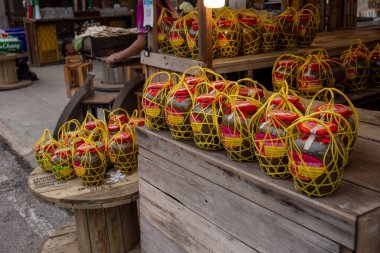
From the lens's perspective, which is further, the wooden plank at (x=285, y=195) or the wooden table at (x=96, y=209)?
the wooden table at (x=96, y=209)

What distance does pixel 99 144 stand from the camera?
2.74 meters

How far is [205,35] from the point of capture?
2479 mm

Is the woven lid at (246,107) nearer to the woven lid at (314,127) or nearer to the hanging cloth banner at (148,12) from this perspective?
the woven lid at (314,127)

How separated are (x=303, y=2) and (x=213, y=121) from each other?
9.74 feet

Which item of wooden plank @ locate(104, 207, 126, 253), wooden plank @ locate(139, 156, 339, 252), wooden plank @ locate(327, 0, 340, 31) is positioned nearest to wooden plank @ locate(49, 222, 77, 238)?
wooden plank @ locate(104, 207, 126, 253)

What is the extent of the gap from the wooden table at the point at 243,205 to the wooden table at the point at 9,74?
7.59 meters

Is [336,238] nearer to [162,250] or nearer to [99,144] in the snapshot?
[162,250]

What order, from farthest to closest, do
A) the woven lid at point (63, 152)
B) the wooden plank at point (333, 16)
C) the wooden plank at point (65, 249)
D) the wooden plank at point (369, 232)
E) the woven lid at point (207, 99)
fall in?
1. the wooden plank at point (333, 16)
2. the wooden plank at point (65, 249)
3. the woven lid at point (63, 152)
4. the woven lid at point (207, 99)
5. the wooden plank at point (369, 232)

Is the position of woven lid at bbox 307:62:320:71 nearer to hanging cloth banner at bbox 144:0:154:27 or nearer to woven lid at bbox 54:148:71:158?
hanging cloth banner at bbox 144:0:154:27

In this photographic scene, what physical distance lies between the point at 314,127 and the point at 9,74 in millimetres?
8904

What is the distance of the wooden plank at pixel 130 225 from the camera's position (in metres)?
2.83

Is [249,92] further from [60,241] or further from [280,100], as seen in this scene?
[60,241]

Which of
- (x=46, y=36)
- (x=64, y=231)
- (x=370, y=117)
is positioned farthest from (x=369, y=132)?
(x=46, y=36)

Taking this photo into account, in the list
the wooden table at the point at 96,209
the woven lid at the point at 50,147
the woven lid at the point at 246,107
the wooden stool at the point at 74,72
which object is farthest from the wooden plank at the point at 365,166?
the wooden stool at the point at 74,72
